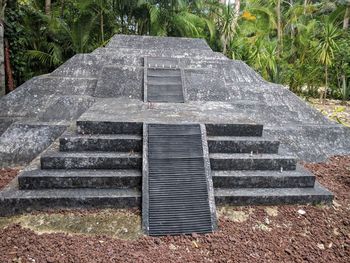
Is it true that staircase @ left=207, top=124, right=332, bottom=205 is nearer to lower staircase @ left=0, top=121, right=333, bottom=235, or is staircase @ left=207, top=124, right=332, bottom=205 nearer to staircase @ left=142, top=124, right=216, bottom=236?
lower staircase @ left=0, top=121, right=333, bottom=235

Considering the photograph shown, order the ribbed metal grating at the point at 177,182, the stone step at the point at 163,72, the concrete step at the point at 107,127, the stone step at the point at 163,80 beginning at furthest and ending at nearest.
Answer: the stone step at the point at 163,72
the stone step at the point at 163,80
the concrete step at the point at 107,127
the ribbed metal grating at the point at 177,182

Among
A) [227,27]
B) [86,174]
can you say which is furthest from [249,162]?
[227,27]

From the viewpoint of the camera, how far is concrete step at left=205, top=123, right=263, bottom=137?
355cm

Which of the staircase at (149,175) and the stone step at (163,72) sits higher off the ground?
the stone step at (163,72)

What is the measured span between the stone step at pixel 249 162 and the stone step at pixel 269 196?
0.87ft

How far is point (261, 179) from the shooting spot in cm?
322

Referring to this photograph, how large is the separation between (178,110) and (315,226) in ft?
7.66

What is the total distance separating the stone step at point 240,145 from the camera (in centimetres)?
345

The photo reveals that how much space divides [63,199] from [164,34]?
6.99m

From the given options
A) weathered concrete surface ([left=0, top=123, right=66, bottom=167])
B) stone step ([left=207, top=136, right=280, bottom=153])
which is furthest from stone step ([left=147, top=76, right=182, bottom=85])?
stone step ([left=207, top=136, right=280, bottom=153])

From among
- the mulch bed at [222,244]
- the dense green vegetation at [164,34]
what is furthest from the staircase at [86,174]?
the dense green vegetation at [164,34]

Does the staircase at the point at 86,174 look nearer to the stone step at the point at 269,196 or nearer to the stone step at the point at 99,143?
the stone step at the point at 99,143

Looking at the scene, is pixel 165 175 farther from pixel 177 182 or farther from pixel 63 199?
pixel 63 199

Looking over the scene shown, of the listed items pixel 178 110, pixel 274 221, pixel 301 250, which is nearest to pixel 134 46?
pixel 178 110
